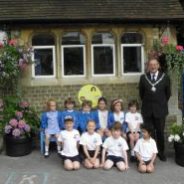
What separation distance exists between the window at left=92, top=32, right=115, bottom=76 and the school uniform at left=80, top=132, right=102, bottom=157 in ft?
6.68

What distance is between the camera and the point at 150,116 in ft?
29.9

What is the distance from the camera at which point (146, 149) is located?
332 inches

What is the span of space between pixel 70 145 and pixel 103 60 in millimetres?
2485

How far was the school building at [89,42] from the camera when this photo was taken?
10.1 m

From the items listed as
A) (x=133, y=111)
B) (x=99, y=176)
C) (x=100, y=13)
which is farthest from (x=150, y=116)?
(x=100, y=13)

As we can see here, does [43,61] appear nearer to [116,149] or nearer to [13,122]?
[13,122]

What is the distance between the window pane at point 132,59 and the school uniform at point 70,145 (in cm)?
238

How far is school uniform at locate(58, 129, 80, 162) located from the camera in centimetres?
862

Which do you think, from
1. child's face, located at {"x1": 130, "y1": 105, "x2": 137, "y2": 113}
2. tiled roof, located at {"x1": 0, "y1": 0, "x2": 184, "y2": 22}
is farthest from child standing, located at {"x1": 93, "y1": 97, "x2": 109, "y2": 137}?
tiled roof, located at {"x1": 0, "y1": 0, "x2": 184, "y2": 22}

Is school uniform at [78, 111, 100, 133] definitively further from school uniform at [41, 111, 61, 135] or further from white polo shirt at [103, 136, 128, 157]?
white polo shirt at [103, 136, 128, 157]

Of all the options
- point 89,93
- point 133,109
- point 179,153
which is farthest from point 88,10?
point 179,153

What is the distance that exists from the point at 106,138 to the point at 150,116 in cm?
90

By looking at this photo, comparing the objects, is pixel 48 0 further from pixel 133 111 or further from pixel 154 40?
pixel 133 111

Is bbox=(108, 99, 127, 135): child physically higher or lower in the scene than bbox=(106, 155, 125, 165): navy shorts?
higher
